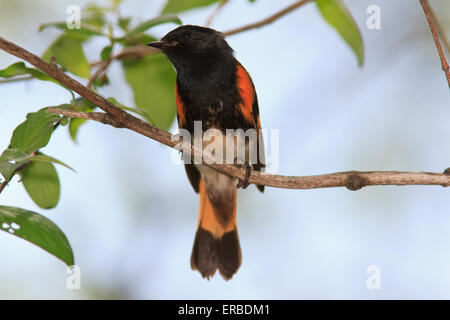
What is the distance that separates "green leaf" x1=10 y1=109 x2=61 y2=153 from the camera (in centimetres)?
172

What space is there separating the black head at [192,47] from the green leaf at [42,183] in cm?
139

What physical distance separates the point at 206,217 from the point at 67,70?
2.02 metres

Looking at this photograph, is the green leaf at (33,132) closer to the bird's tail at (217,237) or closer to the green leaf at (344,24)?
the green leaf at (344,24)

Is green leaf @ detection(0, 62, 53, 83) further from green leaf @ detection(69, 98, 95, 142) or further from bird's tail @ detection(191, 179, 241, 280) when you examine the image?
bird's tail @ detection(191, 179, 241, 280)

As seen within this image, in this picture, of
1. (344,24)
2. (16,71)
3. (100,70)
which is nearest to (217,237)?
(100,70)

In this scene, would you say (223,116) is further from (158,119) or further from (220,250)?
(220,250)

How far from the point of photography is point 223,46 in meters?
3.49

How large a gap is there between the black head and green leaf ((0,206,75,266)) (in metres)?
1.82

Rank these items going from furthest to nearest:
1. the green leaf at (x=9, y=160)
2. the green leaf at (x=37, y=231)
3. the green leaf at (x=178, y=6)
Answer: the green leaf at (x=178, y=6), the green leaf at (x=37, y=231), the green leaf at (x=9, y=160)

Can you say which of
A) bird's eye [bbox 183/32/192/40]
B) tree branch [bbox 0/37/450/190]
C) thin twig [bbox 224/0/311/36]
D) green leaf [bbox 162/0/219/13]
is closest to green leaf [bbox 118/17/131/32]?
green leaf [bbox 162/0/219/13]

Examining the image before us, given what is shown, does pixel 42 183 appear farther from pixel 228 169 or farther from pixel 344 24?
pixel 344 24

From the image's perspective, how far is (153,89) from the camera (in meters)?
2.66

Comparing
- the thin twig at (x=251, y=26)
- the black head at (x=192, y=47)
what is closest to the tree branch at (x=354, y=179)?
the thin twig at (x=251, y=26)

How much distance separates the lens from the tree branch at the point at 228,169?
177 cm
